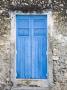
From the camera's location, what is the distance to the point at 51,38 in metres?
15.3

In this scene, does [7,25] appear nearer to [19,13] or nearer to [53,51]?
[19,13]

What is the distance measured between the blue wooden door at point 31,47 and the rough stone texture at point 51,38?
255 millimetres

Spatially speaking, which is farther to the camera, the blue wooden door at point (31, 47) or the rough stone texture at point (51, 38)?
the blue wooden door at point (31, 47)

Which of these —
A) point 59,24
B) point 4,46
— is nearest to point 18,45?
point 4,46

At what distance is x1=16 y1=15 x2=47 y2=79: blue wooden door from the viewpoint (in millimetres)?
15484

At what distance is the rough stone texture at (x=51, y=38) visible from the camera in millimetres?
15320

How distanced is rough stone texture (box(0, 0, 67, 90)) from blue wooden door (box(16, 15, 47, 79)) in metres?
0.26

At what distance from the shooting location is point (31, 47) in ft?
50.8

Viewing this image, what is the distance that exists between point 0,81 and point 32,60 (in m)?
1.15

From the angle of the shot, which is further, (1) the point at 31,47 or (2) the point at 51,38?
(1) the point at 31,47

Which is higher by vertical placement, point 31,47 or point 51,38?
point 51,38

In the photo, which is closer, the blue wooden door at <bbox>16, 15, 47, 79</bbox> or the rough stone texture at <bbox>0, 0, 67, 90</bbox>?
the rough stone texture at <bbox>0, 0, 67, 90</bbox>

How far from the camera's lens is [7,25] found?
50.5 ft

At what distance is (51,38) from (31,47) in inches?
26.5
